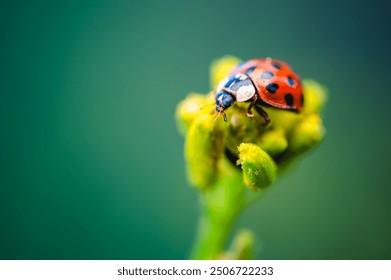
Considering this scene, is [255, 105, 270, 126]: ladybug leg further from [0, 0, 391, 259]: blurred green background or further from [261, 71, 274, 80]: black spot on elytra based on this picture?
[0, 0, 391, 259]: blurred green background

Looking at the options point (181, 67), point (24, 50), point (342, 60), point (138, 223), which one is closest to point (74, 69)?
point (24, 50)

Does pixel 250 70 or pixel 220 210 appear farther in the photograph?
pixel 220 210

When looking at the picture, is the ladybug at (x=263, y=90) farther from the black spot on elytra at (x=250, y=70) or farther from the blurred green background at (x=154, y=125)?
the blurred green background at (x=154, y=125)

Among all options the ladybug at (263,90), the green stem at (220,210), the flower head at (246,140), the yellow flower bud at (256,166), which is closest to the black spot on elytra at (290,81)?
the ladybug at (263,90)

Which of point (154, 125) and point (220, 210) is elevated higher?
point (154, 125)

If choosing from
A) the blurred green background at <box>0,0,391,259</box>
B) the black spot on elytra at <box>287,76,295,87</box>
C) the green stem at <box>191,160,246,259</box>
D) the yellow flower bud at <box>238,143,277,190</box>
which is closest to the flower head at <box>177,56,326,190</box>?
the yellow flower bud at <box>238,143,277,190</box>

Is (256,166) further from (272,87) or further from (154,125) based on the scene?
(154,125)

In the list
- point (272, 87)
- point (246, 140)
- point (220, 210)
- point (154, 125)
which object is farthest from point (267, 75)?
point (154, 125)
